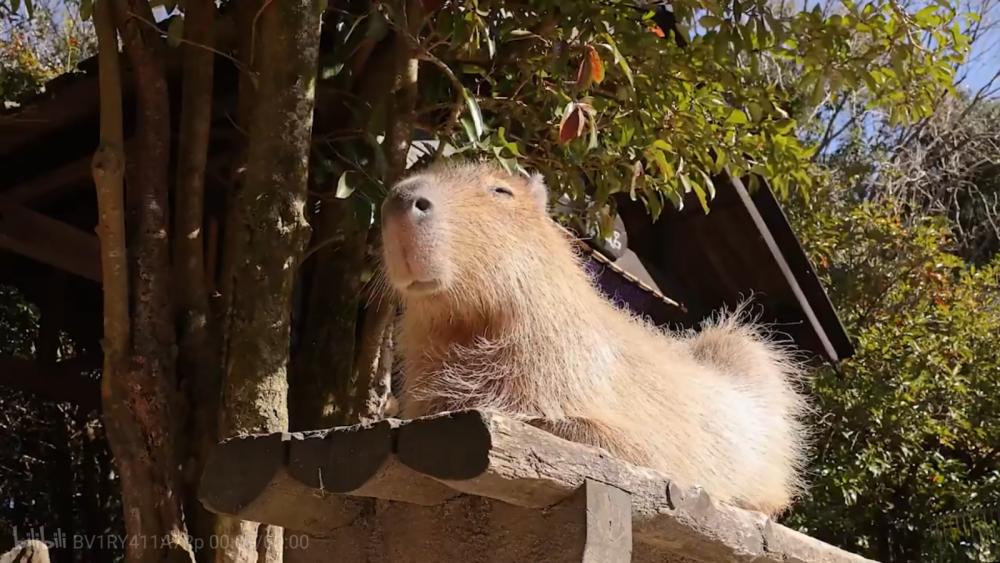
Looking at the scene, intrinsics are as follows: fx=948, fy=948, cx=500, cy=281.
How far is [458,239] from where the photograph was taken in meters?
1.76

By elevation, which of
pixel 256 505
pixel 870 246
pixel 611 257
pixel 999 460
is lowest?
pixel 999 460

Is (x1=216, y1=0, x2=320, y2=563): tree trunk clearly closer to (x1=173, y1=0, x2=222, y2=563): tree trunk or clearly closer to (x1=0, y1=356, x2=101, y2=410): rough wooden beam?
(x1=173, y1=0, x2=222, y2=563): tree trunk

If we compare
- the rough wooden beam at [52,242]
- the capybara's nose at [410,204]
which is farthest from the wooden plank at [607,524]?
the rough wooden beam at [52,242]

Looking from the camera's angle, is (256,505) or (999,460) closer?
(256,505)

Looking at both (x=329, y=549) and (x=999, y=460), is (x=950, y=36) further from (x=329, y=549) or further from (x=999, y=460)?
(x=999, y=460)

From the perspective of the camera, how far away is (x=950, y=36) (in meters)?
3.14

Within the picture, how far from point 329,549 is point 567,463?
26.4 inches

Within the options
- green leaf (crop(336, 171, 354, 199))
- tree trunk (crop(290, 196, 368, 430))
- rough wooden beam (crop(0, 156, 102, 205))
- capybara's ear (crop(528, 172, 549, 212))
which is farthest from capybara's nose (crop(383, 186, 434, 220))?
rough wooden beam (crop(0, 156, 102, 205))

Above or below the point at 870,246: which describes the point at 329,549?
below

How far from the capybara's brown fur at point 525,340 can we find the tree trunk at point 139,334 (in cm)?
72

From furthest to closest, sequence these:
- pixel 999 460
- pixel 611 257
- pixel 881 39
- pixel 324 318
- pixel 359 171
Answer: pixel 999 460
pixel 611 257
pixel 881 39
pixel 324 318
pixel 359 171

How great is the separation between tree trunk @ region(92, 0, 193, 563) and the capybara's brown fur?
0.72 metres

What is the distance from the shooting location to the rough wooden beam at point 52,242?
3.61 meters

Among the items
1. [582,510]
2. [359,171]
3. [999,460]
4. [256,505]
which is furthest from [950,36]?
[999,460]
